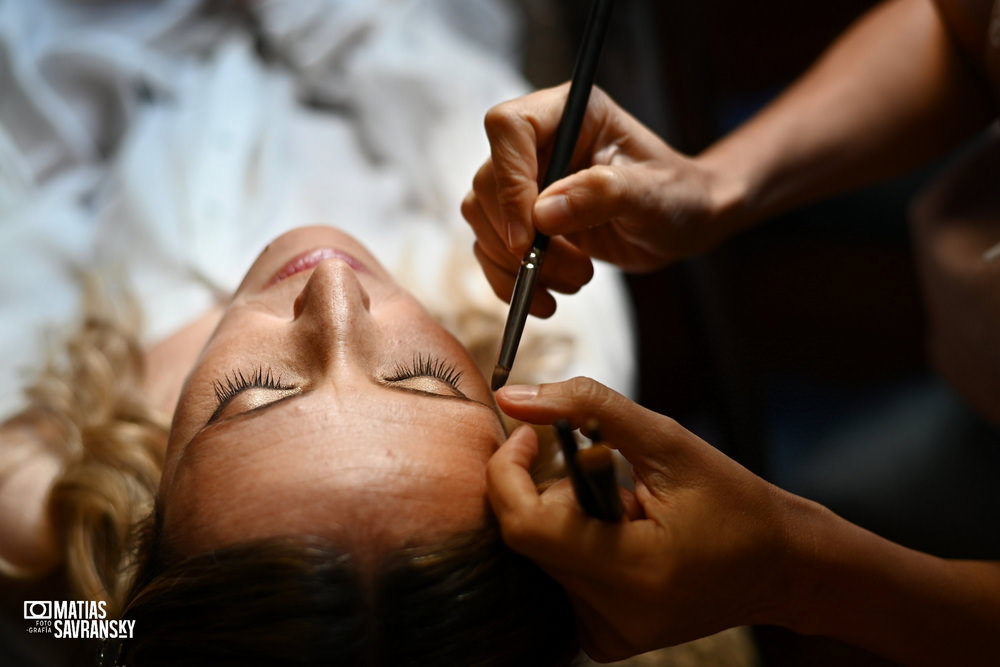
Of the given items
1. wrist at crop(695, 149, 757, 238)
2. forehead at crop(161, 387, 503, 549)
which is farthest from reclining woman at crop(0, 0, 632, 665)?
wrist at crop(695, 149, 757, 238)

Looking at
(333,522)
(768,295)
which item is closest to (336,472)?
(333,522)

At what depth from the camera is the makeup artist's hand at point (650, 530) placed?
1.50 ft

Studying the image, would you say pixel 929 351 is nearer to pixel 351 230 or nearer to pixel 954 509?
pixel 954 509

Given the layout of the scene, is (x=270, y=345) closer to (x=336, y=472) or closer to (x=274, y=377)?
(x=274, y=377)

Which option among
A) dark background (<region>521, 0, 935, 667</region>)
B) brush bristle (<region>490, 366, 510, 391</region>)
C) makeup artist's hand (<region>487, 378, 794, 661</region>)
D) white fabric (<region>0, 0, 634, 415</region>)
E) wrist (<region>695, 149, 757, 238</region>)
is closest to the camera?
makeup artist's hand (<region>487, 378, 794, 661</region>)

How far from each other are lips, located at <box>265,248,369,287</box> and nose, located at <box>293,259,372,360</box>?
0.05 m

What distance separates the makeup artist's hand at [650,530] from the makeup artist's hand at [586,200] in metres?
0.17

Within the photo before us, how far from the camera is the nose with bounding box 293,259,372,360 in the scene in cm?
59

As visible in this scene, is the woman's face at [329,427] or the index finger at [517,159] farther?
the index finger at [517,159]

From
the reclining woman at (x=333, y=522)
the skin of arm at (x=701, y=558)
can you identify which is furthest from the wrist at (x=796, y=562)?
the reclining woman at (x=333, y=522)

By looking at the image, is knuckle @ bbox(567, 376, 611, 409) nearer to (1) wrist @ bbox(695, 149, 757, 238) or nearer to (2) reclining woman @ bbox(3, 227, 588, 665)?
(2) reclining woman @ bbox(3, 227, 588, 665)

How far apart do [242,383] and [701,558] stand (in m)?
0.34

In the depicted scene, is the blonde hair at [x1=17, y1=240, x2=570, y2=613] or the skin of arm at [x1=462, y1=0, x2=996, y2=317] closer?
the skin of arm at [x1=462, y1=0, x2=996, y2=317]

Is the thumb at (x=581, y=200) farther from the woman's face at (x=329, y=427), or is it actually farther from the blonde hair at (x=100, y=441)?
the blonde hair at (x=100, y=441)
